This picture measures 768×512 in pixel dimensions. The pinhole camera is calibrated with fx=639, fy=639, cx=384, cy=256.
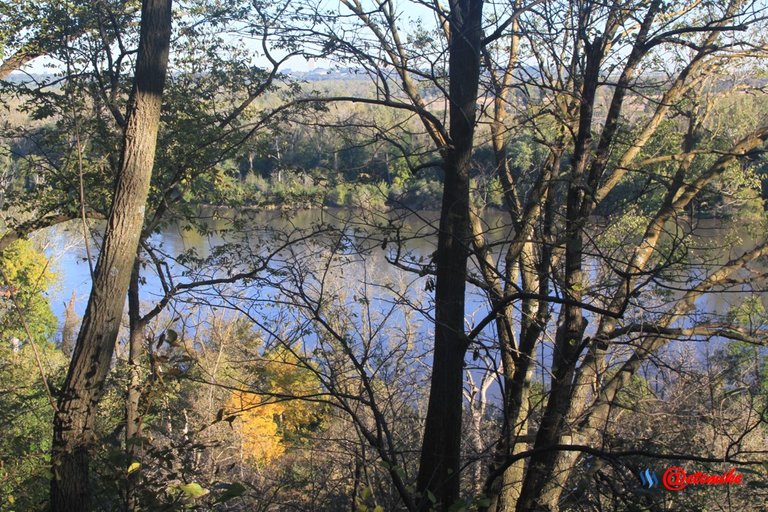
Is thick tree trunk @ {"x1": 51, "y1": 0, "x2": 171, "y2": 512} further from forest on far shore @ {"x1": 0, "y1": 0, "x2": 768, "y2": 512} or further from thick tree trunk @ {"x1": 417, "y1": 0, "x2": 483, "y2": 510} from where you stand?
thick tree trunk @ {"x1": 417, "y1": 0, "x2": 483, "y2": 510}

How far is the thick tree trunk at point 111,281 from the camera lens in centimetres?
380

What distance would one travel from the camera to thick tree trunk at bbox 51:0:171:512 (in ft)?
12.5

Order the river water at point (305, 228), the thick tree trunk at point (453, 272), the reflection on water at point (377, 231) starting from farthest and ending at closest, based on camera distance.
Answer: the river water at point (305, 228)
the reflection on water at point (377, 231)
the thick tree trunk at point (453, 272)

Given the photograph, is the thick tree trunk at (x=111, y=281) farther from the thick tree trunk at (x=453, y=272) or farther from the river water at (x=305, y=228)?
the thick tree trunk at (x=453, y=272)

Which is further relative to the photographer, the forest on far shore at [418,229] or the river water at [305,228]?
the river water at [305,228]

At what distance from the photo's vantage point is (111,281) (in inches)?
169

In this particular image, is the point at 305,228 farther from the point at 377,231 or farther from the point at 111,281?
the point at 111,281

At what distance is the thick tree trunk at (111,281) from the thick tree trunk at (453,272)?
2070 millimetres

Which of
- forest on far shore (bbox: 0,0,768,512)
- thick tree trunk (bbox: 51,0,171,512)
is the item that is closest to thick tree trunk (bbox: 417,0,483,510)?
forest on far shore (bbox: 0,0,768,512)

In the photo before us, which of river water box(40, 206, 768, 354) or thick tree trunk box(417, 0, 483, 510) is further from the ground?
river water box(40, 206, 768, 354)

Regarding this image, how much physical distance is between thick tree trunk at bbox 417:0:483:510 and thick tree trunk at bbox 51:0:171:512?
6.79ft

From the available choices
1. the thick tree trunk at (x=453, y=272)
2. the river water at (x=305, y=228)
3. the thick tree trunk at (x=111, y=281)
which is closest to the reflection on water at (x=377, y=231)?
the river water at (x=305, y=228)

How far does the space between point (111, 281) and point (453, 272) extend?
230 centimetres

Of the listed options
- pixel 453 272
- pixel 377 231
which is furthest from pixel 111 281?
pixel 453 272
